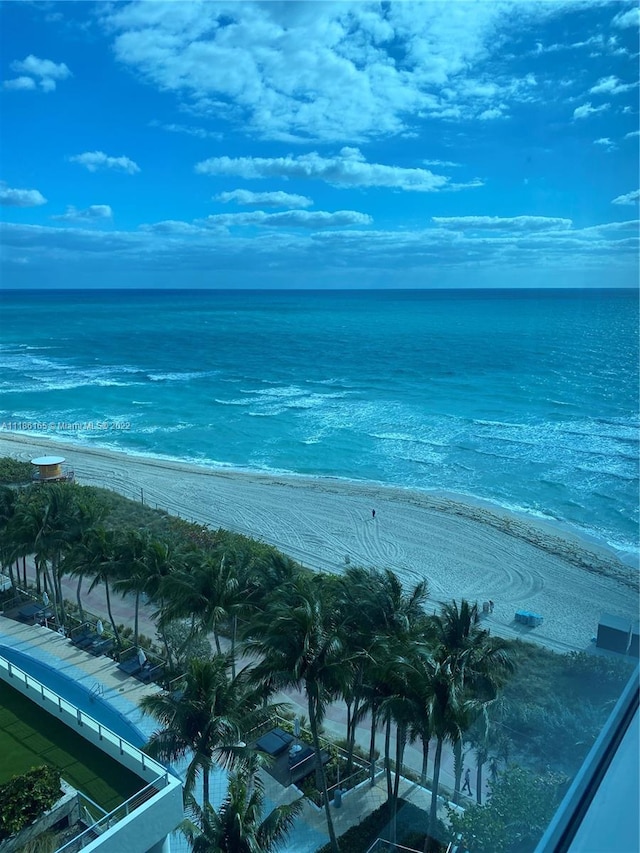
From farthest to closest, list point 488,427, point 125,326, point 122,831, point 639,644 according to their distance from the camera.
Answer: point 125,326
point 488,427
point 122,831
point 639,644

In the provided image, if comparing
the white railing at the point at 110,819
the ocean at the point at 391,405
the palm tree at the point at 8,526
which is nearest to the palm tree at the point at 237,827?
the white railing at the point at 110,819

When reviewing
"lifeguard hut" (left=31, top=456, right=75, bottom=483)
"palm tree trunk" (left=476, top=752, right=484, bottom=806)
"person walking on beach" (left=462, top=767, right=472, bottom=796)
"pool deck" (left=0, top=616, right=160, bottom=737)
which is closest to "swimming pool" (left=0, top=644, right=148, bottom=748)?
"pool deck" (left=0, top=616, right=160, bottom=737)

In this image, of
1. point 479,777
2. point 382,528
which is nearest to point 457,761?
point 479,777

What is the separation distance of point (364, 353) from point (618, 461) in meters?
26.9

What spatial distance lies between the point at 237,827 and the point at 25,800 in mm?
1141

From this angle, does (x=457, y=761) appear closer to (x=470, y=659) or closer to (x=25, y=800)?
(x=470, y=659)

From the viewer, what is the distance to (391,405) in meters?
25.5

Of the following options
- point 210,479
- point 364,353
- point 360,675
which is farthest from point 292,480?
point 364,353

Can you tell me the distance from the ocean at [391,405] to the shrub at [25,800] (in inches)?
128

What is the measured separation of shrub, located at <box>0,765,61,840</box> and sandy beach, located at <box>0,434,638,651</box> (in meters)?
5.67

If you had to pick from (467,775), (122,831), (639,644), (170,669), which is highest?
(639,644)

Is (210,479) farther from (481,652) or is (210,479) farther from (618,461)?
(481,652)

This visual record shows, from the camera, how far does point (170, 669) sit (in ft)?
21.6

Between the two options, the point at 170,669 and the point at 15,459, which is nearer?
the point at 170,669
